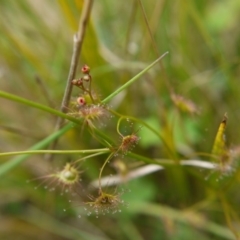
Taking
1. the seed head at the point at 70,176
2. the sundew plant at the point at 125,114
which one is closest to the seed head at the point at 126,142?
the seed head at the point at 70,176

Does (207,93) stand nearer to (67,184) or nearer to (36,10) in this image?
(36,10)

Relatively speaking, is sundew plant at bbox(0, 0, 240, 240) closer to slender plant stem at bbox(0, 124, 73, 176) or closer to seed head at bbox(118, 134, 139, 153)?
slender plant stem at bbox(0, 124, 73, 176)

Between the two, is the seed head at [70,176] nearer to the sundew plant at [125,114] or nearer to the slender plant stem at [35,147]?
the slender plant stem at [35,147]

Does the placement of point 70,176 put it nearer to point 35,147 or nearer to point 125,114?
point 35,147

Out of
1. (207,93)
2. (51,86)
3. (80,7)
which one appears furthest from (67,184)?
(207,93)

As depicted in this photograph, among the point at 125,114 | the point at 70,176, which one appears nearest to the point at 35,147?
the point at 70,176

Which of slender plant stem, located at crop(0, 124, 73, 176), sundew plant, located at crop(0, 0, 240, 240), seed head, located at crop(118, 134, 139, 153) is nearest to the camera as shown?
seed head, located at crop(118, 134, 139, 153)

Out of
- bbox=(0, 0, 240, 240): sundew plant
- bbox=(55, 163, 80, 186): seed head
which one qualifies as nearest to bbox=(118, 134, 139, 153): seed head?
bbox=(55, 163, 80, 186): seed head

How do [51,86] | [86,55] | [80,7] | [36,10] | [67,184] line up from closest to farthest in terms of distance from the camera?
[67,184] < [80,7] < [86,55] < [51,86] < [36,10]
